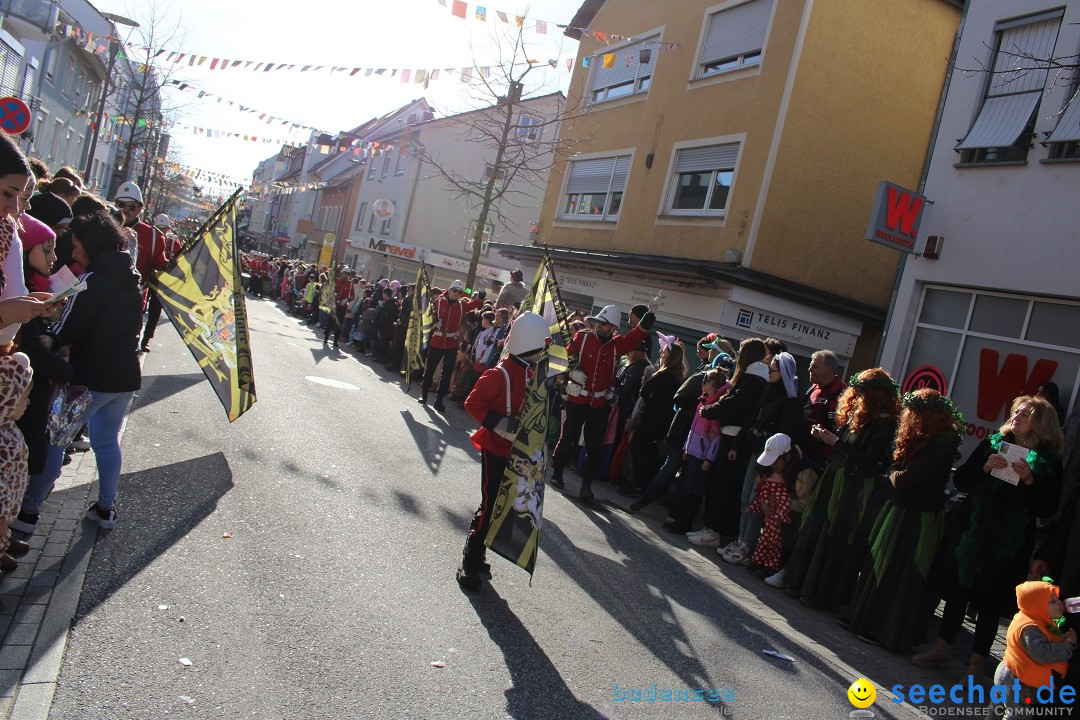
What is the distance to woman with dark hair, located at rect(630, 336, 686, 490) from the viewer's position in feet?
32.4

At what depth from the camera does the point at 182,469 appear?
22.4 ft

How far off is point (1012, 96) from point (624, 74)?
1127 centimetres

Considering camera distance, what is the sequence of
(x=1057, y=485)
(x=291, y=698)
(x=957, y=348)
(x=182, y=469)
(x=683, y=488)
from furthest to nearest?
(x=957, y=348) → (x=683, y=488) → (x=182, y=469) → (x=1057, y=485) → (x=291, y=698)

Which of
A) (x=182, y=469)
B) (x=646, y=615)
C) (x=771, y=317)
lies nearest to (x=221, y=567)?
(x=182, y=469)

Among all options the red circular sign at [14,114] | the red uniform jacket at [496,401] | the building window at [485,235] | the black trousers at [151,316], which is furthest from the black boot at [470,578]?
the building window at [485,235]

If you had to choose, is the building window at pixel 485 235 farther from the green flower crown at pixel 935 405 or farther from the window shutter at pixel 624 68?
the green flower crown at pixel 935 405

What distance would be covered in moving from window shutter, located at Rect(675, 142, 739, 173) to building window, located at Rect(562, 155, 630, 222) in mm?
1951

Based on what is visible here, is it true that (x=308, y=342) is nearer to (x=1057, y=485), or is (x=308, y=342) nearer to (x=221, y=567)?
(x=221, y=567)

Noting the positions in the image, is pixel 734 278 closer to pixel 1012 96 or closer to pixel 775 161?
pixel 775 161

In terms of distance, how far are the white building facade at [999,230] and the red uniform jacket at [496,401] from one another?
26.3ft

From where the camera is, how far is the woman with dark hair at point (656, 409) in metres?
9.89

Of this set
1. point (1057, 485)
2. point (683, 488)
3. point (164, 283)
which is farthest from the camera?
point (683, 488)

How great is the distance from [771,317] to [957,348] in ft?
15.8

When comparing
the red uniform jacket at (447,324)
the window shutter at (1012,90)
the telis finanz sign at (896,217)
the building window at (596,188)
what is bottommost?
the red uniform jacket at (447,324)
